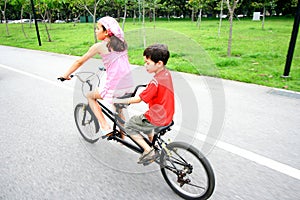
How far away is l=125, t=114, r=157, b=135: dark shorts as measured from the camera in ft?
7.64

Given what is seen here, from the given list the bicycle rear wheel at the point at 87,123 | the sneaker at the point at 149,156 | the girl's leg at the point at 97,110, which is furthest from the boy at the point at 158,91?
the bicycle rear wheel at the point at 87,123

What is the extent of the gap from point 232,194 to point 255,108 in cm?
231

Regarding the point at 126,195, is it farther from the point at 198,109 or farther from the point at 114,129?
the point at 198,109

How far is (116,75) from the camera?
257 cm

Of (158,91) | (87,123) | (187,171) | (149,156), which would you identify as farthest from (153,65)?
(87,123)

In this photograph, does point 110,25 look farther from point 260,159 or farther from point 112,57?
Answer: point 260,159

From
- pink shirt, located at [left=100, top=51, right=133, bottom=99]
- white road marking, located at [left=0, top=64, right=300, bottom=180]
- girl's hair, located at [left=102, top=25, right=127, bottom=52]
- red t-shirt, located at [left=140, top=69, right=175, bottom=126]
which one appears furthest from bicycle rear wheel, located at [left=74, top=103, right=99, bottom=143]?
white road marking, located at [left=0, top=64, right=300, bottom=180]

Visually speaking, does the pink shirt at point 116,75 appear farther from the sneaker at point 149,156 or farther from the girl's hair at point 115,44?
the sneaker at point 149,156

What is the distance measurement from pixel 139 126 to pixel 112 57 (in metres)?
0.79

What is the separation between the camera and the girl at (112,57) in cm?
244

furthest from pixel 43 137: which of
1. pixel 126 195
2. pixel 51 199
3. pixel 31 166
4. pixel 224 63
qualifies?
pixel 224 63

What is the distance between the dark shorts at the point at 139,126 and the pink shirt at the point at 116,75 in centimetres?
40

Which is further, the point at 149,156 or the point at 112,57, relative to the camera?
the point at 112,57

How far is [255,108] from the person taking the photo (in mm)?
4215
